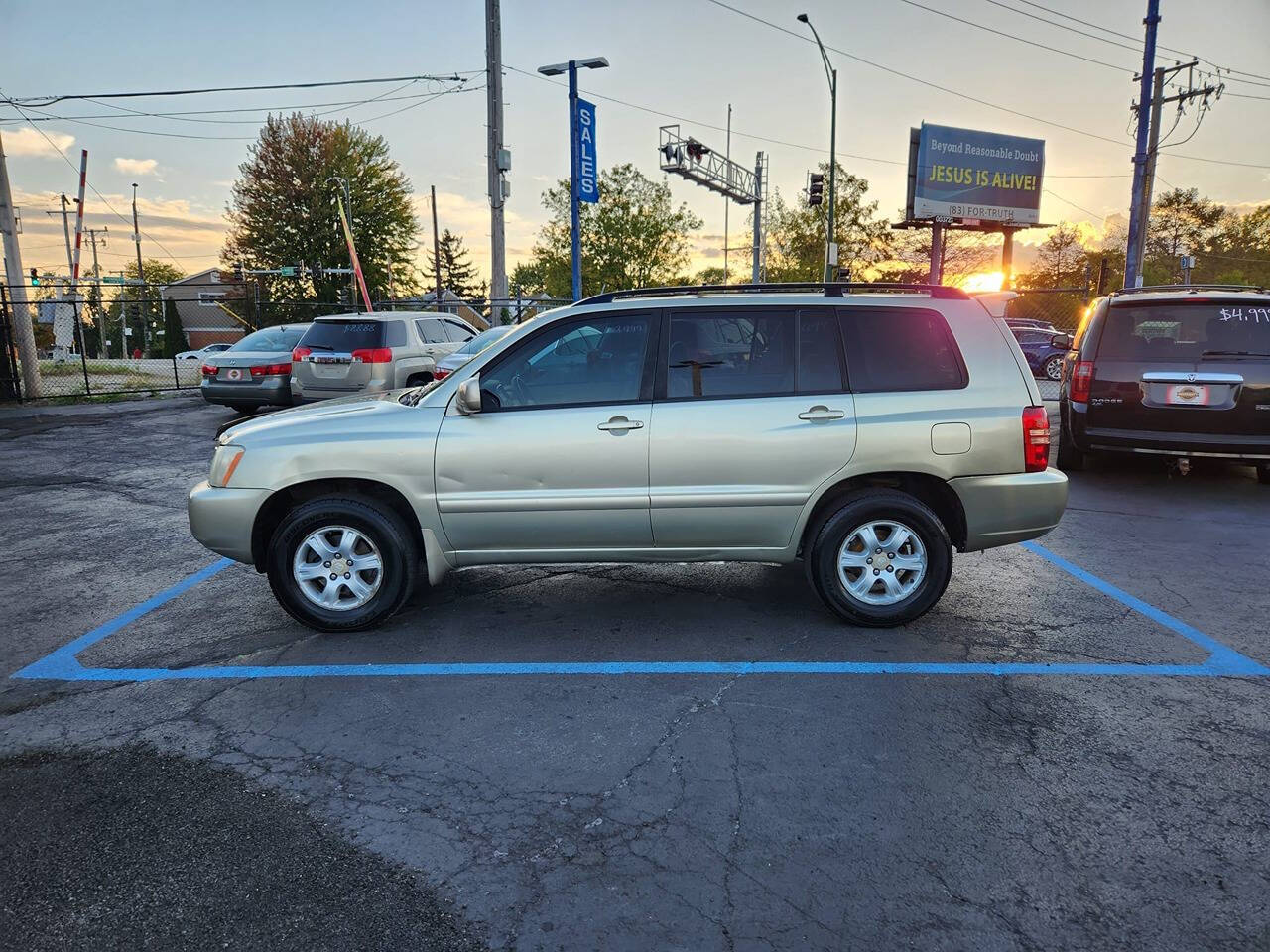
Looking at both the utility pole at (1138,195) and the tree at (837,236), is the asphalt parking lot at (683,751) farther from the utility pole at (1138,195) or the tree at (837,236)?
the tree at (837,236)

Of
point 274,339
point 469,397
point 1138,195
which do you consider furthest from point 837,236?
point 469,397

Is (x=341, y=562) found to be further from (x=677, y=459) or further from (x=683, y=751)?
(x=683, y=751)

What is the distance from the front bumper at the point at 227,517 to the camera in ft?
14.8

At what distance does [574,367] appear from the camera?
15.1 feet

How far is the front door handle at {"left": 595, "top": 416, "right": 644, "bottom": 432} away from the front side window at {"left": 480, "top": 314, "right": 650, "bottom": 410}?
0.13 metres

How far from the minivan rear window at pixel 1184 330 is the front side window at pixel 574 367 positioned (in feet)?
18.4

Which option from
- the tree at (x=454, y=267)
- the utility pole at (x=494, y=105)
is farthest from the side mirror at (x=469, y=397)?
the tree at (x=454, y=267)

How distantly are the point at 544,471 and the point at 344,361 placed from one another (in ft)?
27.9

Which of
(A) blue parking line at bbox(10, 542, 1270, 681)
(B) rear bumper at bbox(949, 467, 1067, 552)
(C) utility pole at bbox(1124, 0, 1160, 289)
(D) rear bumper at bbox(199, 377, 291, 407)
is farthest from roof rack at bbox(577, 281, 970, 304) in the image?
(C) utility pole at bbox(1124, 0, 1160, 289)

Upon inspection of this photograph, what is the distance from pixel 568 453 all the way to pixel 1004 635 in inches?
100

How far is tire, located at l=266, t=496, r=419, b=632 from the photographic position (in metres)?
4.48

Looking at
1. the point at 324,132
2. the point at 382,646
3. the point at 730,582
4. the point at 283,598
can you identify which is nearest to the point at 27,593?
the point at 283,598

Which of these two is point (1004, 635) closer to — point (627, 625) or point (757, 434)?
point (757, 434)

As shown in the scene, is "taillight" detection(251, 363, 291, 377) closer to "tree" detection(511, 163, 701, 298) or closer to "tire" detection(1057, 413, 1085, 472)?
"tire" detection(1057, 413, 1085, 472)
